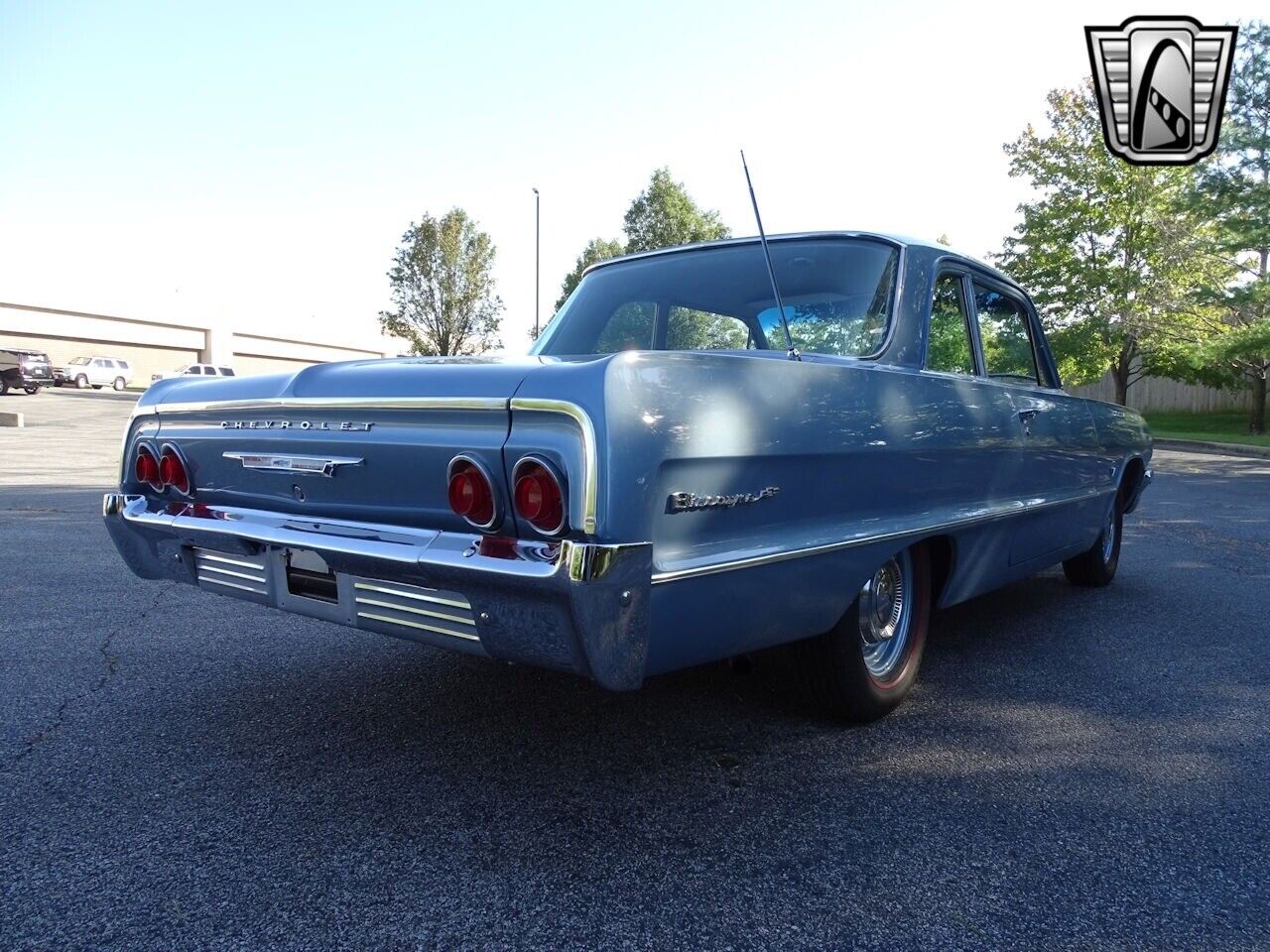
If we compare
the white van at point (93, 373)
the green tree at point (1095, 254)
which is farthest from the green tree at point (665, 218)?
the white van at point (93, 373)

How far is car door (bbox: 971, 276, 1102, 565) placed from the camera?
4.04 m

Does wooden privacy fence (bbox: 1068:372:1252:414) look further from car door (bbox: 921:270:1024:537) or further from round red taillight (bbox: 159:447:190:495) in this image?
round red taillight (bbox: 159:447:190:495)

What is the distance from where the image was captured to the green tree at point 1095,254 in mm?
27308

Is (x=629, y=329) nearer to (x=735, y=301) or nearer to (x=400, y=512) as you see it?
(x=735, y=301)

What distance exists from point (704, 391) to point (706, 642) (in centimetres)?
62

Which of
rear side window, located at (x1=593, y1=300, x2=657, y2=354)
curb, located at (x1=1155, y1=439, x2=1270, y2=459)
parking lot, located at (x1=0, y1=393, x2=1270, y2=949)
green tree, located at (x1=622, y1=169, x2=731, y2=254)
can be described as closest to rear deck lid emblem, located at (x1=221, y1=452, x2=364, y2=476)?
parking lot, located at (x1=0, y1=393, x2=1270, y2=949)

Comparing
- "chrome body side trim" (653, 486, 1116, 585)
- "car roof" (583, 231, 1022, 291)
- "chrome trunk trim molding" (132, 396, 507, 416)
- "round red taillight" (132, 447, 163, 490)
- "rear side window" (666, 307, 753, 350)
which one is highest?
"car roof" (583, 231, 1022, 291)

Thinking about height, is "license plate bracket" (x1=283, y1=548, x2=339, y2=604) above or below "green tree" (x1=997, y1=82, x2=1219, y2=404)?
below

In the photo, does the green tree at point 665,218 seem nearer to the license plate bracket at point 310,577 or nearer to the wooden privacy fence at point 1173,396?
the wooden privacy fence at point 1173,396

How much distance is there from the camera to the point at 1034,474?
4105 mm

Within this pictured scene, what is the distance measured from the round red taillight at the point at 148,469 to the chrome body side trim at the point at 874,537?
6.46ft

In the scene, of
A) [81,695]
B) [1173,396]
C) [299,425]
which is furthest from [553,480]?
[1173,396]

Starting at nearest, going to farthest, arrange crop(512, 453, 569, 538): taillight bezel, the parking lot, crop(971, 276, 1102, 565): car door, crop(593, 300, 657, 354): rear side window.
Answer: the parking lot < crop(512, 453, 569, 538): taillight bezel < crop(593, 300, 657, 354): rear side window < crop(971, 276, 1102, 565): car door

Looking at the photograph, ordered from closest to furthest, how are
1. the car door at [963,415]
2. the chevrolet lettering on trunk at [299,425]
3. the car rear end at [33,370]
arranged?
the chevrolet lettering on trunk at [299,425] < the car door at [963,415] < the car rear end at [33,370]
